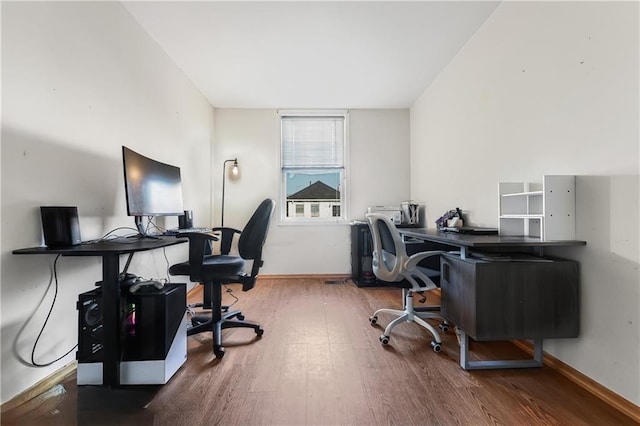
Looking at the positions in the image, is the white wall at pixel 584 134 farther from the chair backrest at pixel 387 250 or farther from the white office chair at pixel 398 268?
the chair backrest at pixel 387 250

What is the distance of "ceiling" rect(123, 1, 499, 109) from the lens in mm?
2084

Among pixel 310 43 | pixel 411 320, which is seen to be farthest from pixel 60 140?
pixel 411 320

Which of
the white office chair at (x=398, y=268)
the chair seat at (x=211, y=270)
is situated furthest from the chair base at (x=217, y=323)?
the white office chair at (x=398, y=268)

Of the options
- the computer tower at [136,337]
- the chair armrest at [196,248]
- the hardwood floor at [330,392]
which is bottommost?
the hardwood floor at [330,392]

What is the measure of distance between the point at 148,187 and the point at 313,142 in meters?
2.55

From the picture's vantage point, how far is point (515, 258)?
1624mm

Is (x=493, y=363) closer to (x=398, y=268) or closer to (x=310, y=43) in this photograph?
(x=398, y=268)

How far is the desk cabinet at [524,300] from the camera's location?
1.50m

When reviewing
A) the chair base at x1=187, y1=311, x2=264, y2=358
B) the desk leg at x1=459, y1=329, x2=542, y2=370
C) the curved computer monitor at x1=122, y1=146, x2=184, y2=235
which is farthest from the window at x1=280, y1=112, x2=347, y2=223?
the desk leg at x1=459, y1=329, x2=542, y2=370

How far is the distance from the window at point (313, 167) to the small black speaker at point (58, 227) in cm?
266

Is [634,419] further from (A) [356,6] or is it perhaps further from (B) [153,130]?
(B) [153,130]

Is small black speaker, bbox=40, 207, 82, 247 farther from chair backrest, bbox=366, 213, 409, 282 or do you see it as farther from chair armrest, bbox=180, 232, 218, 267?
chair backrest, bbox=366, 213, 409, 282

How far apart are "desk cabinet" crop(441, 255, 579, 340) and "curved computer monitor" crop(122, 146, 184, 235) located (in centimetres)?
199

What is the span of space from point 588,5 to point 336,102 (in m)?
2.62
